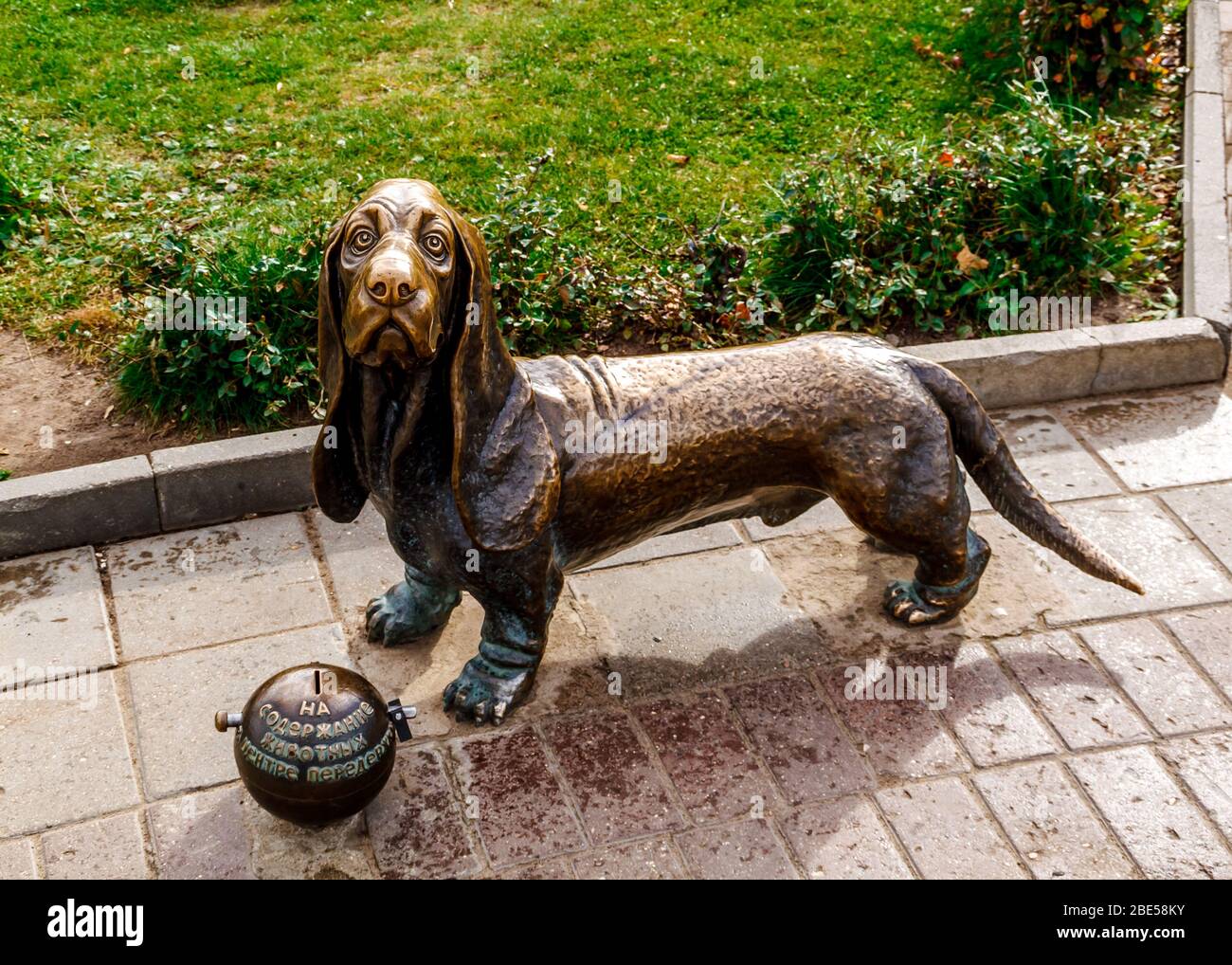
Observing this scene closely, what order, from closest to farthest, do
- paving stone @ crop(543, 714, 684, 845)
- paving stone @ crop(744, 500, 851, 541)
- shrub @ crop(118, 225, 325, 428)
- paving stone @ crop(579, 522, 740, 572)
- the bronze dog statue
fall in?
the bronze dog statue < paving stone @ crop(543, 714, 684, 845) < paving stone @ crop(579, 522, 740, 572) < paving stone @ crop(744, 500, 851, 541) < shrub @ crop(118, 225, 325, 428)

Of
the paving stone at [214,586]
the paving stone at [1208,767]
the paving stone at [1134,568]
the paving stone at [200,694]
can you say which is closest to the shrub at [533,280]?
the paving stone at [214,586]

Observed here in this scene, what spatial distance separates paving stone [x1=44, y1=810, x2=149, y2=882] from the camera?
4.44m

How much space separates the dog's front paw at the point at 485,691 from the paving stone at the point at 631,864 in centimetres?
69

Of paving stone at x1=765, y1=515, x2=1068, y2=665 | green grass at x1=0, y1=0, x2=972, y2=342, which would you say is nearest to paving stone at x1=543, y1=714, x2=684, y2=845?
paving stone at x1=765, y1=515, x2=1068, y2=665

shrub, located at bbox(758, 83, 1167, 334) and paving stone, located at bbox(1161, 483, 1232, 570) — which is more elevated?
shrub, located at bbox(758, 83, 1167, 334)

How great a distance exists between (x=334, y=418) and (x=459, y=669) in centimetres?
129

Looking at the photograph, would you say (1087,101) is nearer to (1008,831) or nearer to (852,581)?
(852,581)

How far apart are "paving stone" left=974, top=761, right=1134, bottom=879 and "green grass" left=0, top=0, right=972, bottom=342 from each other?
3.81 m

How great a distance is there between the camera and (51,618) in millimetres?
5449

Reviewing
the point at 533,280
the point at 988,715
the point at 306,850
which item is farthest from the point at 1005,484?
the point at 306,850

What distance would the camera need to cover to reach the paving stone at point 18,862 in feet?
14.4

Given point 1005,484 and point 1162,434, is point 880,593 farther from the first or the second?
point 1162,434

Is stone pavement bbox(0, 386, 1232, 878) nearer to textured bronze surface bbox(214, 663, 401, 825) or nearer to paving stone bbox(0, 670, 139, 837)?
paving stone bbox(0, 670, 139, 837)
